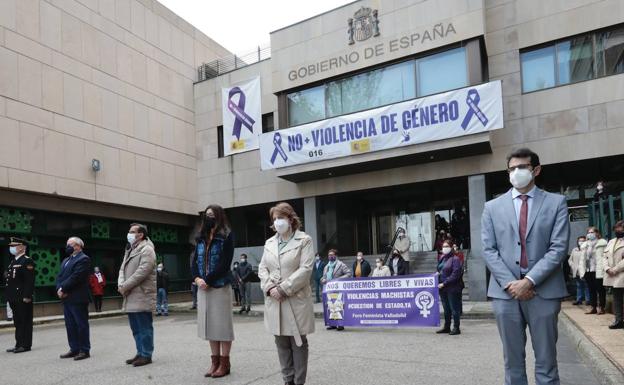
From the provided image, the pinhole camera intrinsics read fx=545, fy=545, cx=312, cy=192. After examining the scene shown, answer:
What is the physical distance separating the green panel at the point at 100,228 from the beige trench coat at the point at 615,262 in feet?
63.2

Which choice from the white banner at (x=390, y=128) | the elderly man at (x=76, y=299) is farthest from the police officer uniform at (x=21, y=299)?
the white banner at (x=390, y=128)

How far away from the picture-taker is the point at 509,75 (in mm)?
18750

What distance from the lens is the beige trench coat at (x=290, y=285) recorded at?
5.28 meters

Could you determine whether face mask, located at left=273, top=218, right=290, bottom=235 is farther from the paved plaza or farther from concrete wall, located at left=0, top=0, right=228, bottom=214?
concrete wall, located at left=0, top=0, right=228, bottom=214

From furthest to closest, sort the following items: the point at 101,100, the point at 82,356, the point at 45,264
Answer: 1. the point at 101,100
2. the point at 45,264
3. the point at 82,356

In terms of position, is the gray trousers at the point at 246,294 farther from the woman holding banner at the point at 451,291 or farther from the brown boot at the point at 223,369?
the brown boot at the point at 223,369

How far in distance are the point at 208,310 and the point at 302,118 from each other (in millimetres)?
15688

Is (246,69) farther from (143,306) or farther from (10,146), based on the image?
(143,306)

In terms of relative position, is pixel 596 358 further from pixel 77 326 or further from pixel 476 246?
pixel 476 246

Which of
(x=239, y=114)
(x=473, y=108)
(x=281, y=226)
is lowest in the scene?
(x=281, y=226)

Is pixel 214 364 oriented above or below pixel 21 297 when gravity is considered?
below

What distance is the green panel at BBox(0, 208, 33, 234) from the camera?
18.9m

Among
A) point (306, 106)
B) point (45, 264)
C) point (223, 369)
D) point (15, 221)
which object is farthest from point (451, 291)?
point (45, 264)

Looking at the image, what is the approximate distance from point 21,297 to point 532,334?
28.6 feet
